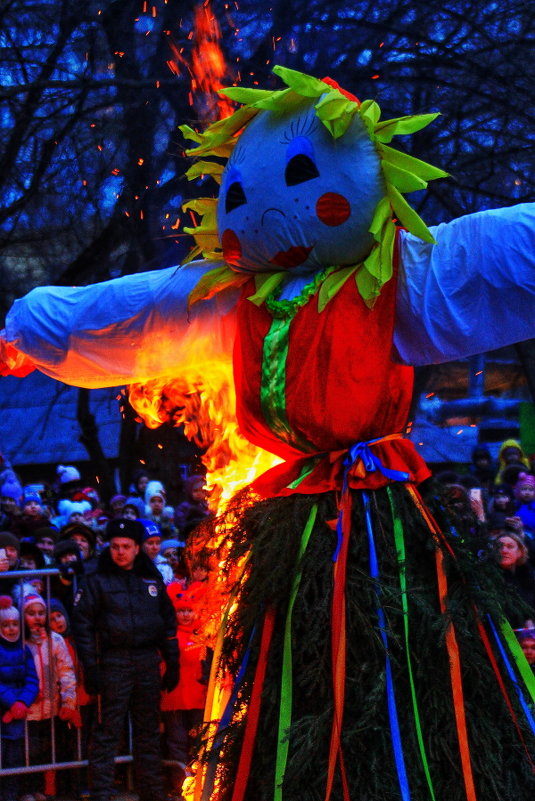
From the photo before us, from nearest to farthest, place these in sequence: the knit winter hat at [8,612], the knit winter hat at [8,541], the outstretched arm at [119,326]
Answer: the outstretched arm at [119,326] → the knit winter hat at [8,612] → the knit winter hat at [8,541]

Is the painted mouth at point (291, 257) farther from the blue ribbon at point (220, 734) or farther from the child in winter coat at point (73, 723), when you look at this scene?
the child in winter coat at point (73, 723)

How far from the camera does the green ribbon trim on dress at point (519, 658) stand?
366 cm

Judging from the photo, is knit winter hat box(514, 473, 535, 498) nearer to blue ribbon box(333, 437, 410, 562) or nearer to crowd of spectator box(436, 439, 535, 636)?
crowd of spectator box(436, 439, 535, 636)

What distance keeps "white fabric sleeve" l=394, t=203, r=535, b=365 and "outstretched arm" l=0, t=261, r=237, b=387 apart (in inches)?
31.9

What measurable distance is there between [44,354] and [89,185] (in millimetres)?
6109

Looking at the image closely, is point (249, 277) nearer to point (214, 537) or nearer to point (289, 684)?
point (214, 537)

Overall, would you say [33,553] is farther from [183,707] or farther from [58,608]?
[183,707]

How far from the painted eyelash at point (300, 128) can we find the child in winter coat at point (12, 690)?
10.6ft

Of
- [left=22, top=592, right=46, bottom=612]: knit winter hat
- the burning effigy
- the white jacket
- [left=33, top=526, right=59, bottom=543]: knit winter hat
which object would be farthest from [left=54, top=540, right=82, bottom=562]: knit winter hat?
the burning effigy

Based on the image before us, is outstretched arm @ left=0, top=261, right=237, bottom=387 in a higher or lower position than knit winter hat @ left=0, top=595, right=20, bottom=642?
higher

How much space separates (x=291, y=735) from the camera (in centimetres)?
349

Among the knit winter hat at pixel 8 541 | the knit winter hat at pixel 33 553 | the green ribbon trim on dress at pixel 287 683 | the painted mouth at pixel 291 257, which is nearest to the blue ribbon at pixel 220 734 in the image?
the green ribbon trim on dress at pixel 287 683

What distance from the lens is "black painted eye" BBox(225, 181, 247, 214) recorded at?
399 cm

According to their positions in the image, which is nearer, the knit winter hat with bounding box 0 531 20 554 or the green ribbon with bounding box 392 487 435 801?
the green ribbon with bounding box 392 487 435 801
